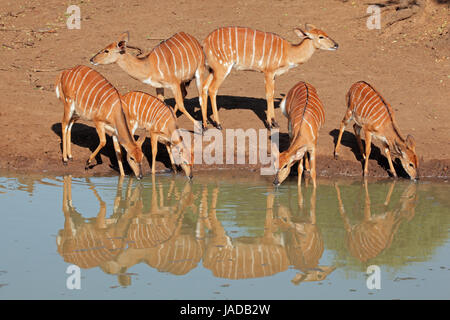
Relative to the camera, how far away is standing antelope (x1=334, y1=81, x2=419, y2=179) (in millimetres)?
9008

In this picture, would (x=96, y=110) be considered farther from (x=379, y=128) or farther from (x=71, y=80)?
(x=379, y=128)

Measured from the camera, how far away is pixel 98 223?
6.73 meters

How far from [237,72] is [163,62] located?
11.4ft

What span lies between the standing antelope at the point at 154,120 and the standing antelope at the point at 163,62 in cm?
63

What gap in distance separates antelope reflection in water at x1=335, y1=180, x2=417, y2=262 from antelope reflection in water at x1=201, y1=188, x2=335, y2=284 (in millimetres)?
319

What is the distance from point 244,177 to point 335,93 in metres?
3.60

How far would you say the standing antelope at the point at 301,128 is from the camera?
8016 millimetres

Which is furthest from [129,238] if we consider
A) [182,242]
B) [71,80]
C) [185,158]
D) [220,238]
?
[71,80]

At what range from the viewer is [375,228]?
6797mm

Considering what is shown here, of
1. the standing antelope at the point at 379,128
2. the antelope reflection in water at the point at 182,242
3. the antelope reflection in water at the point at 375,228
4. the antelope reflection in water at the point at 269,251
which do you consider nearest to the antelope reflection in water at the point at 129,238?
Answer: the antelope reflection in water at the point at 182,242

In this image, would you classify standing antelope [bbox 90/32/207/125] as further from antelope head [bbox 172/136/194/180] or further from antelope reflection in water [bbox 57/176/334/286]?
antelope reflection in water [bbox 57/176/334/286]

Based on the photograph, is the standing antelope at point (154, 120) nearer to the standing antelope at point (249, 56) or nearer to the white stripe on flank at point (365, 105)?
the standing antelope at point (249, 56)
